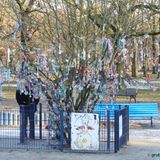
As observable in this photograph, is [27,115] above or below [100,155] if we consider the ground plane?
above

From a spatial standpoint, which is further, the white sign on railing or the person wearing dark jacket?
the person wearing dark jacket

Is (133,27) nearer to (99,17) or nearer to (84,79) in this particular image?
(99,17)

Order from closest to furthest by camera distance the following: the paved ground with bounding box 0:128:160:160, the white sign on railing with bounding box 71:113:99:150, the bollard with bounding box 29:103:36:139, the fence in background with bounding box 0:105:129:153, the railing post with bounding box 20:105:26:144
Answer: the paved ground with bounding box 0:128:160:160 → the white sign on railing with bounding box 71:113:99:150 → the fence in background with bounding box 0:105:129:153 → the railing post with bounding box 20:105:26:144 → the bollard with bounding box 29:103:36:139

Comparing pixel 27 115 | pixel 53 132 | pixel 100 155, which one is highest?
pixel 27 115

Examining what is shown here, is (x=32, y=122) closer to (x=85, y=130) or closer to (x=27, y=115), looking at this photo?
(x=27, y=115)

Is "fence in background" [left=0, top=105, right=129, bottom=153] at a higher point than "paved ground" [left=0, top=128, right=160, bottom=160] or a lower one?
higher

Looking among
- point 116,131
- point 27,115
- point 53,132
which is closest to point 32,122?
point 27,115

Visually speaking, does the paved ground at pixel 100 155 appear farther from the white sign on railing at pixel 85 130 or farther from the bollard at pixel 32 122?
the bollard at pixel 32 122

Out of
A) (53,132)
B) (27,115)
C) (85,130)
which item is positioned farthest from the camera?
(27,115)

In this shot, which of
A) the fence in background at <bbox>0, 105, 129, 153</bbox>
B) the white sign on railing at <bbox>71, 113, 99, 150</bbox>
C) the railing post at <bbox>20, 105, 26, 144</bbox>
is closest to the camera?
the white sign on railing at <bbox>71, 113, 99, 150</bbox>

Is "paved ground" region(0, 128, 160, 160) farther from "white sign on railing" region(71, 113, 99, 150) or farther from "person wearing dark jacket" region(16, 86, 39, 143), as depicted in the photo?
"person wearing dark jacket" region(16, 86, 39, 143)

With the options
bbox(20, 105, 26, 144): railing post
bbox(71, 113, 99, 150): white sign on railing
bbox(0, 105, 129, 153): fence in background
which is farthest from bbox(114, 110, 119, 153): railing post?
bbox(20, 105, 26, 144): railing post

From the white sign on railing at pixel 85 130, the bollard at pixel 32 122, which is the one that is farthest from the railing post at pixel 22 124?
the white sign on railing at pixel 85 130

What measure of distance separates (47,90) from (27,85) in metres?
0.48
